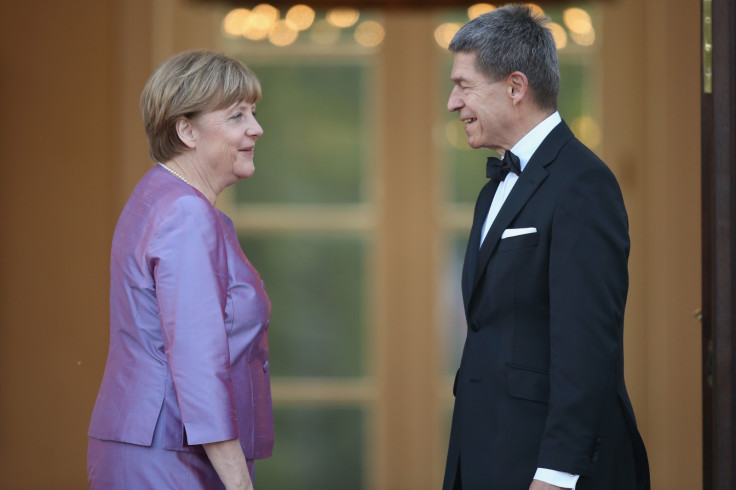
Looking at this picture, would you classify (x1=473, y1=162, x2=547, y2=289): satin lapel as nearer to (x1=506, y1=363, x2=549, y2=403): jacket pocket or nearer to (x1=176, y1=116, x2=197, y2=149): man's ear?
(x1=506, y1=363, x2=549, y2=403): jacket pocket

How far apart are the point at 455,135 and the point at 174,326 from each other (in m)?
2.55

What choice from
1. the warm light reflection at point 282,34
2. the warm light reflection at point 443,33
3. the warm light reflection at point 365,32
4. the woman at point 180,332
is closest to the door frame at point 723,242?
the woman at point 180,332

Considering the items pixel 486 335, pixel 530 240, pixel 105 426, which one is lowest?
pixel 105 426

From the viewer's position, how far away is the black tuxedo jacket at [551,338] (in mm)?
1771

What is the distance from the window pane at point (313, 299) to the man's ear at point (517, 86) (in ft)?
7.55

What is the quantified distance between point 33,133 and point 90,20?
466mm

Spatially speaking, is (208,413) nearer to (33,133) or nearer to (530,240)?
(530,240)

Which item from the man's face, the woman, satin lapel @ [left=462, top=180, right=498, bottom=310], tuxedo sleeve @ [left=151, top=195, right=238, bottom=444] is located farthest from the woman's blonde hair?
satin lapel @ [left=462, top=180, right=498, bottom=310]

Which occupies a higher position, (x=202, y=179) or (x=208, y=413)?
(x=202, y=179)

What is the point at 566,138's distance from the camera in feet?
6.35

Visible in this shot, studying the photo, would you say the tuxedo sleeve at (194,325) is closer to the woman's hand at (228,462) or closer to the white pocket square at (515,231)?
the woman's hand at (228,462)

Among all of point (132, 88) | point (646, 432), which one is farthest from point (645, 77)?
point (132, 88)

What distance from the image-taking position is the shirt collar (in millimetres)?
1972

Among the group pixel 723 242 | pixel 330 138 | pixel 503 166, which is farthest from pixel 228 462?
pixel 330 138
